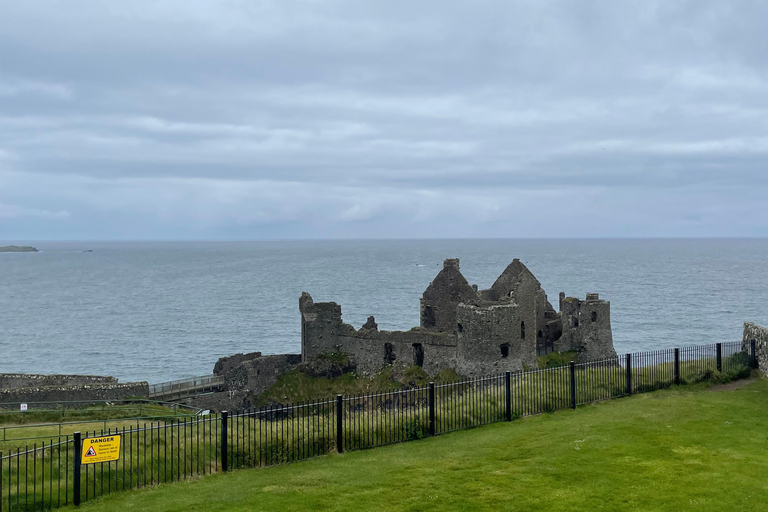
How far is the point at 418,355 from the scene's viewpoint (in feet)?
139

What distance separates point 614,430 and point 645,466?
340cm

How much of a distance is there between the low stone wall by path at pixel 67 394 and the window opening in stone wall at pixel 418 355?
16.8 m

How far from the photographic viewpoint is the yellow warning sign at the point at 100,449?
1620cm

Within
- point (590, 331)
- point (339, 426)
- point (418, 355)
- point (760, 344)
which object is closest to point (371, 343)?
point (418, 355)

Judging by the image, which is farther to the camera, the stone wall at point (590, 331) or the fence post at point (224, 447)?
the stone wall at point (590, 331)

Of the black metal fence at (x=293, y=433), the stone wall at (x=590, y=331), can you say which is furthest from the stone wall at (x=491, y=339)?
the stone wall at (x=590, y=331)

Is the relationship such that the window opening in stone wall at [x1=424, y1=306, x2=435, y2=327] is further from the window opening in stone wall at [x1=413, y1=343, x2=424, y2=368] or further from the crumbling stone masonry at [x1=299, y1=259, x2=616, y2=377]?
the window opening in stone wall at [x1=413, y1=343, x2=424, y2=368]

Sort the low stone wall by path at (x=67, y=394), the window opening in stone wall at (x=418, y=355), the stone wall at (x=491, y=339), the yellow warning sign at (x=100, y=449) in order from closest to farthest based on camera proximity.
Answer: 1. the yellow warning sign at (x=100, y=449)
2. the low stone wall by path at (x=67, y=394)
3. the stone wall at (x=491, y=339)
4. the window opening in stone wall at (x=418, y=355)

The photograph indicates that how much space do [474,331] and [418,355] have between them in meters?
7.17

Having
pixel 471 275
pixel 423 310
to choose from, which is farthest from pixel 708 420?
pixel 471 275

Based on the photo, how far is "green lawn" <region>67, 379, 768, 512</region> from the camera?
48.8 ft

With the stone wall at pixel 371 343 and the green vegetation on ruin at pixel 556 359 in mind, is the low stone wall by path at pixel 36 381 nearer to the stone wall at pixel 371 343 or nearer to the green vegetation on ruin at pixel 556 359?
the stone wall at pixel 371 343

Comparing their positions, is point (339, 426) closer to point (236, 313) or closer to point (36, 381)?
point (36, 381)

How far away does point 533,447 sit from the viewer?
19.0m
